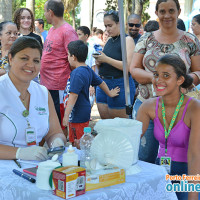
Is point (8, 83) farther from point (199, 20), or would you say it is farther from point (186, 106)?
point (199, 20)

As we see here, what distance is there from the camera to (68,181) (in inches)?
55.0

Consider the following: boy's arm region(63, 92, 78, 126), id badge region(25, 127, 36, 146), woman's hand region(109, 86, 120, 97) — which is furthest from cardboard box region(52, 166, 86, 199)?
woman's hand region(109, 86, 120, 97)

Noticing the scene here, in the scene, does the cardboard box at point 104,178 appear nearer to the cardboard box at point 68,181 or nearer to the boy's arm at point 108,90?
the cardboard box at point 68,181

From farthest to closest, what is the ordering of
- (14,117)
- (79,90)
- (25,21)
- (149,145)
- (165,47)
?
1. (25,21)
2. (79,90)
3. (165,47)
4. (149,145)
5. (14,117)

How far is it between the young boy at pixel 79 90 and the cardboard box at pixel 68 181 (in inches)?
94.7

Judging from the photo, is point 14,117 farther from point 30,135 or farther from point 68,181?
point 68,181

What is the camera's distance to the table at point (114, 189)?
150 centimetres

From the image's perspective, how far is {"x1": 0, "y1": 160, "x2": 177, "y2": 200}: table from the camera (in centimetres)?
150

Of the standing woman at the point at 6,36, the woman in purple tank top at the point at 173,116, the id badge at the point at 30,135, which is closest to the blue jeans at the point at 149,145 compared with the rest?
the woman in purple tank top at the point at 173,116

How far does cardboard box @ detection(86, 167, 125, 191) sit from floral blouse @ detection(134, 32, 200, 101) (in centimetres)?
141

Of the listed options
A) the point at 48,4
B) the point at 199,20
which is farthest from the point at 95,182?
the point at 199,20

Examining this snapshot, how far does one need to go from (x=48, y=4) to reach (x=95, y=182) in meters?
3.53

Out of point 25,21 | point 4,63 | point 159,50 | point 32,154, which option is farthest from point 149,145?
point 25,21

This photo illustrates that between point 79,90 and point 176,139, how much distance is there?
1708 mm
